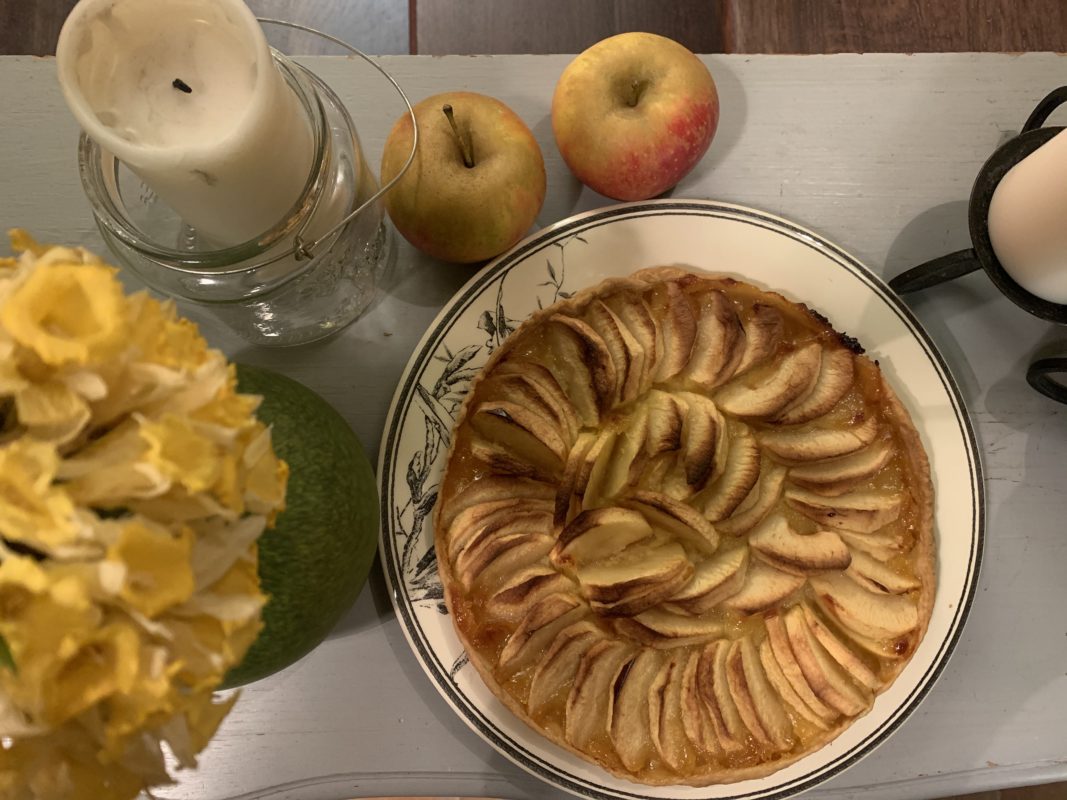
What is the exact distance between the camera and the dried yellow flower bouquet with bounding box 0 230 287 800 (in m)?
0.45

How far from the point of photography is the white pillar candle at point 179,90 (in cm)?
72

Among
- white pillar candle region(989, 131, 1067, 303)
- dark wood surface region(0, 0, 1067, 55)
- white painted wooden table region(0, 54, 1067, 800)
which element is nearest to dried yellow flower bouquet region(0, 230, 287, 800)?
white painted wooden table region(0, 54, 1067, 800)

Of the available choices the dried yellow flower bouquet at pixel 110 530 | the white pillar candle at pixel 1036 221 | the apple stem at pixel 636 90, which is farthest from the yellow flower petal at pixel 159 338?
the white pillar candle at pixel 1036 221

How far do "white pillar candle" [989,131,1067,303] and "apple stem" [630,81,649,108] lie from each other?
52 centimetres

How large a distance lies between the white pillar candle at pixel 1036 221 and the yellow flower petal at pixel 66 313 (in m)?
1.06

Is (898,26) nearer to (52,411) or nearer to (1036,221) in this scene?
(1036,221)

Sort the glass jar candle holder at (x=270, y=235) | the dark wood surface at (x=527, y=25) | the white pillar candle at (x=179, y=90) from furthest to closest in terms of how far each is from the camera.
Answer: the dark wood surface at (x=527, y=25) → the glass jar candle holder at (x=270, y=235) → the white pillar candle at (x=179, y=90)

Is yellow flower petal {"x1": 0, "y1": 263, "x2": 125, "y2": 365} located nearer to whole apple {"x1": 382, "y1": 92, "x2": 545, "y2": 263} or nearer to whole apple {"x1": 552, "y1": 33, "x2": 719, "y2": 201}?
whole apple {"x1": 382, "y1": 92, "x2": 545, "y2": 263}

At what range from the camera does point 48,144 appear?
50.0 inches

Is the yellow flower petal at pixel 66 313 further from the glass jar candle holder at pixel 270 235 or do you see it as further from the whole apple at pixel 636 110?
the whole apple at pixel 636 110

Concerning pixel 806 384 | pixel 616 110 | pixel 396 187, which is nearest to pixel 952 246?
pixel 806 384

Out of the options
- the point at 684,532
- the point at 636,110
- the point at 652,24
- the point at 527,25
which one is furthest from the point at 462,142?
the point at 652,24

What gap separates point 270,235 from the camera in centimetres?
86

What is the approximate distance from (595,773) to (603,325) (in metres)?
0.62
